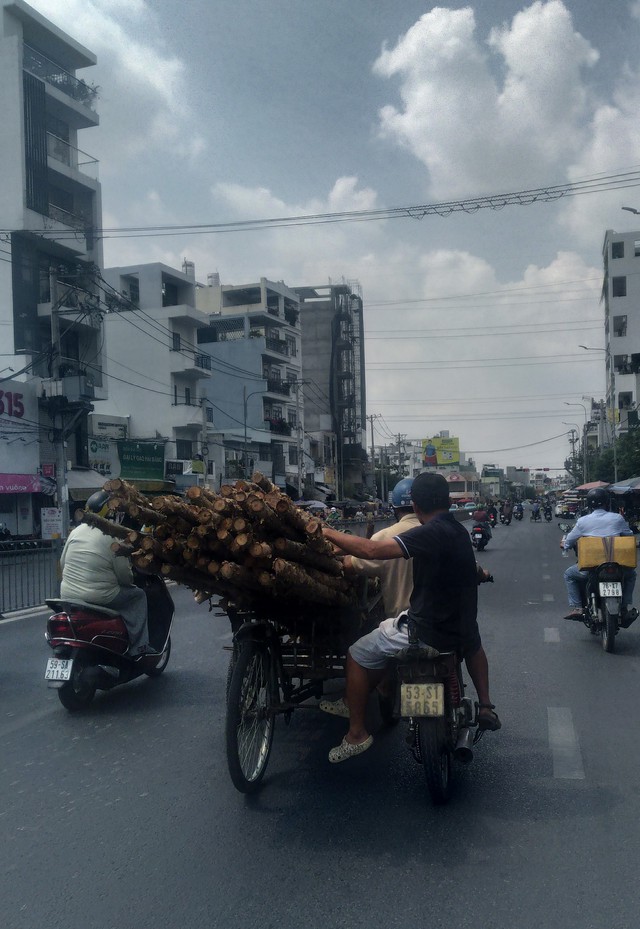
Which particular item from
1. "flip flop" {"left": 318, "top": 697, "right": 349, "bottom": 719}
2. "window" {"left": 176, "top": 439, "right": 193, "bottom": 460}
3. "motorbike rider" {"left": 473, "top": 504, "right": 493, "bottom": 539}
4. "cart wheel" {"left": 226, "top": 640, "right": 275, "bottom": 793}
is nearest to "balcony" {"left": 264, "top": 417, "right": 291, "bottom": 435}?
"window" {"left": 176, "top": 439, "right": 193, "bottom": 460}

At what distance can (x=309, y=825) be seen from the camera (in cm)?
410

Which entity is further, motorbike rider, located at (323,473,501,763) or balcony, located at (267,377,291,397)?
balcony, located at (267,377,291,397)

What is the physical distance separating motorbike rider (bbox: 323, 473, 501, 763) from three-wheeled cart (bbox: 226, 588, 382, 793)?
1.33 feet

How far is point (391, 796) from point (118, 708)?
2.89 metres

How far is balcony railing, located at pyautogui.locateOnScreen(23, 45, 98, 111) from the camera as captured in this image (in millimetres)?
39969

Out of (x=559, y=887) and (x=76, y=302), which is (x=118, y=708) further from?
(x=76, y=302)

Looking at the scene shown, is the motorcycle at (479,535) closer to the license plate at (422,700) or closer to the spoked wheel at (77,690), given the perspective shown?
the spoked wheel at (77,690)

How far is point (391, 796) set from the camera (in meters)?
4.48

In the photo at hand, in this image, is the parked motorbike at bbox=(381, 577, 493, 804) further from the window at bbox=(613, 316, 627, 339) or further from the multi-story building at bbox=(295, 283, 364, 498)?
the window at bbox=(613, 316, 627, 339)

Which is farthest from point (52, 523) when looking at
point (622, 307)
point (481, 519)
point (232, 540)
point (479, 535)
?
point (622, 307)

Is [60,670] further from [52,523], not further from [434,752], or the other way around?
[52,523]

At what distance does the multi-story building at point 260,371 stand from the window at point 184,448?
23.3 ft

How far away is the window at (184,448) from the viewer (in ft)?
168

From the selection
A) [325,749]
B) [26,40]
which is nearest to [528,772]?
[325,749]
